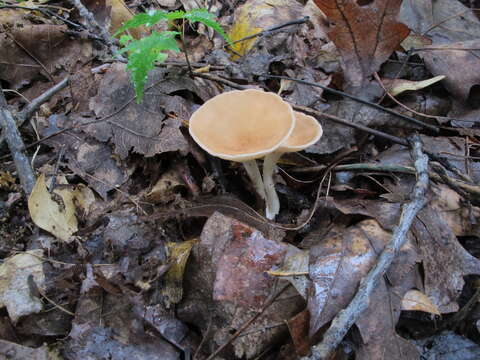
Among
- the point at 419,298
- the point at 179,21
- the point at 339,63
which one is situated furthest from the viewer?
the point at 179,21

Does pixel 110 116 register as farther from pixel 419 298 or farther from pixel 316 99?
pixel 419 298

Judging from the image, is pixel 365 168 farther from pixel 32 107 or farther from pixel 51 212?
pixel 32 107

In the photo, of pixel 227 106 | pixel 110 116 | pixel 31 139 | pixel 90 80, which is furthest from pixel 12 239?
pixel 227 106

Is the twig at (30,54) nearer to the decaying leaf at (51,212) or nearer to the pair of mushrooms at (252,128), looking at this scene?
the decaying leaf at (51,212)

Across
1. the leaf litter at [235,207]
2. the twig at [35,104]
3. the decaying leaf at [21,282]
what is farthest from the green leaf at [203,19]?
the decaying leaf at [21,282]

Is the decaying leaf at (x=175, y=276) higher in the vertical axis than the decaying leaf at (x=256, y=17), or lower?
lower

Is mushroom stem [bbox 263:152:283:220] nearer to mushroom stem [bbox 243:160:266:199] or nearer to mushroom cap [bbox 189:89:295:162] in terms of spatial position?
mushroom stem [bbox 243:160:266:199]

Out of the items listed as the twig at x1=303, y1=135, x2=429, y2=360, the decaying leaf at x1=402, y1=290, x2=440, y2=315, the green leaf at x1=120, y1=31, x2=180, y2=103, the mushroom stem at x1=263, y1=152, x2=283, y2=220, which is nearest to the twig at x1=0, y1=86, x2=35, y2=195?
the green leaf at x1=120, y1=31, x2=180, y2=103

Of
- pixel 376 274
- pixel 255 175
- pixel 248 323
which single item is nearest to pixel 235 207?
pixel 255 175
